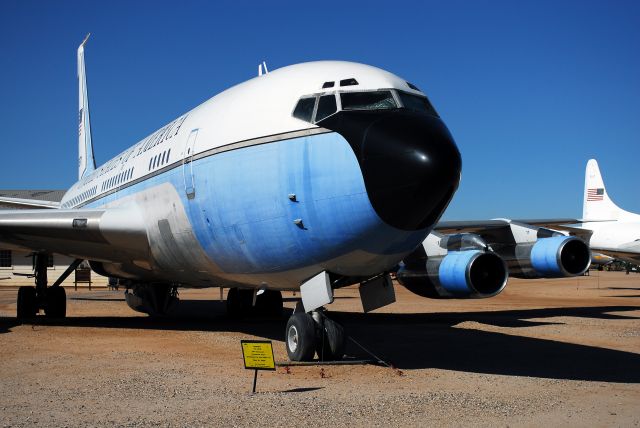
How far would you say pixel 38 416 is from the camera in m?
6.58

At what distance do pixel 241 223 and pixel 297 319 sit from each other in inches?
62.3

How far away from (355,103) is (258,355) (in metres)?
3.47

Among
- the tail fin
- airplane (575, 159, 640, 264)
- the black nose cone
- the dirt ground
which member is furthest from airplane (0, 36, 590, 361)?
airplane (575, 159, 640, 264)

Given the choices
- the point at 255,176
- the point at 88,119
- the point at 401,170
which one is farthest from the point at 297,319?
the point at 88,119

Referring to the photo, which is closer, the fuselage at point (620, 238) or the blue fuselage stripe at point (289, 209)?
the blue fuselage stripe at point (289, 209)

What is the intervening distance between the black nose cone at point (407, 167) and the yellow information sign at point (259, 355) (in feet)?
6.72

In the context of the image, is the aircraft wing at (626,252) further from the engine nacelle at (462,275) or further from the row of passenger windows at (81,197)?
the engine nacelle at (462,275)

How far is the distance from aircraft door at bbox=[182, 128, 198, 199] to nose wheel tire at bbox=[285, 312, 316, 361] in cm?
287

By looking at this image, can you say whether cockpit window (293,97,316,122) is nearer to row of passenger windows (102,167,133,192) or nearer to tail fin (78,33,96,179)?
row of passenger windows (102,167,133,192)

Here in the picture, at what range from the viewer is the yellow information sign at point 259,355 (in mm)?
7945

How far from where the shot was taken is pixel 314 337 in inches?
377

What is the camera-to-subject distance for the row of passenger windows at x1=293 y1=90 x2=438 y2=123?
9000 millimetres

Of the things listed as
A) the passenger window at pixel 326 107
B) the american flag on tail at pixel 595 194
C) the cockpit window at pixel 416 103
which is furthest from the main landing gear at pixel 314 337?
the american flag on tail at pixel 595 194

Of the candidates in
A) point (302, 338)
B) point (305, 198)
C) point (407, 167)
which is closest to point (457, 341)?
point (302, 338)
